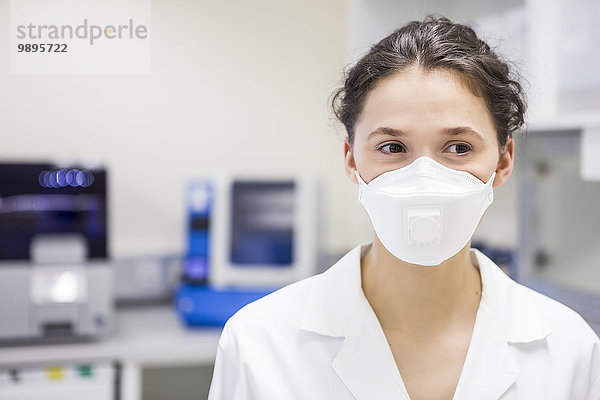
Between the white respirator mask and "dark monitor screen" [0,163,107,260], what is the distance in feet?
3.47

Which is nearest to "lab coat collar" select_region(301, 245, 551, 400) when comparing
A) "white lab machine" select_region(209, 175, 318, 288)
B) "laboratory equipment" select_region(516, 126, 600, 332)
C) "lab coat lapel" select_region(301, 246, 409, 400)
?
"lab coat lapel" select_region(301, 246, 409, 400)

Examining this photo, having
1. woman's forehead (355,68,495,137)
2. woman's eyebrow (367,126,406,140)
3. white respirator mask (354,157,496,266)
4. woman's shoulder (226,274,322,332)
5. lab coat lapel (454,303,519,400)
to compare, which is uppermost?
woman's forehead (355,68,495,137)

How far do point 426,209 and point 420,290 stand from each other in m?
0.18

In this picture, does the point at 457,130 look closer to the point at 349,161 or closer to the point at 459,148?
the point at 459,148

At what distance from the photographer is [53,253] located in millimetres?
1717

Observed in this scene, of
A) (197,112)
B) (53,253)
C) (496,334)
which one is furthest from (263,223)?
(496,334)

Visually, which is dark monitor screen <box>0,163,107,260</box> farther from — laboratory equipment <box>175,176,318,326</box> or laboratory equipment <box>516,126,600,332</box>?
laboratory equipment <box>516,126,600,332</box>

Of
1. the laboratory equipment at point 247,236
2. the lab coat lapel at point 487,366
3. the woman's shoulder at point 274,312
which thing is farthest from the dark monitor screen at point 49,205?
the lab coat lapel at point 487,366

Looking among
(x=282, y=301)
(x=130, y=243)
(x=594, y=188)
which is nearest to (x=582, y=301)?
(x=594, y=188)

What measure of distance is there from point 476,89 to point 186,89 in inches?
32.0

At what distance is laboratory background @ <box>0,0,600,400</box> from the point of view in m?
1.40

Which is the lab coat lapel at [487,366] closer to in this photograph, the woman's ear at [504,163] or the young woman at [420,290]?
the young woman at [420,290]

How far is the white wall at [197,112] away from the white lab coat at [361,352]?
29 centimetres

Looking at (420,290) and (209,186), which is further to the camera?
(209,186)
